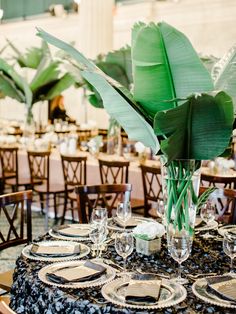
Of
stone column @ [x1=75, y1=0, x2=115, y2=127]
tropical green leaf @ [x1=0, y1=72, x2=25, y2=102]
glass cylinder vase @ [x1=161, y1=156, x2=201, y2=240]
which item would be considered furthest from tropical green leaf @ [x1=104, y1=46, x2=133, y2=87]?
glass cylinder vase @ [x1=161, y1=156, x2=201, y2=240]

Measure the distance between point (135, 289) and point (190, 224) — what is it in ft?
1.51

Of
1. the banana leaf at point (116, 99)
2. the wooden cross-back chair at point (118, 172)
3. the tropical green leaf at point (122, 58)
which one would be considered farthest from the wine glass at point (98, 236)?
the tropical green leaf at point (122, 58)

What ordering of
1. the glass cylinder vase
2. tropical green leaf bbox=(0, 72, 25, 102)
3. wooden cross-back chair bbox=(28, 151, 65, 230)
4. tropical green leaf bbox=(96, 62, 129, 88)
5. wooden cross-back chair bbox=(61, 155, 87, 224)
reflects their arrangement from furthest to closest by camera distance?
tropical green leaf bbox=(0, 72, 25, 102) → tropical green leaf bbox=(96, 62, 129, 88) → wooden cross-back chair bbox=(28, 151, 65, 230) → wooden cross-back chair bbox=(61, 155, 87, 224) → the glass cylinder vase

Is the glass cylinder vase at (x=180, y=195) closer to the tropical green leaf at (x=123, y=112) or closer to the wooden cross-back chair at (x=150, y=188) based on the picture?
the tropical green leaf at (x=123, y=112)

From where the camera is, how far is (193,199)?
2.28 meters

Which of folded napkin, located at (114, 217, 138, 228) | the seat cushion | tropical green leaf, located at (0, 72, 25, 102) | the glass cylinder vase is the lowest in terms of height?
the seat cushion

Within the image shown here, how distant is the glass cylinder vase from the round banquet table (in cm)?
17

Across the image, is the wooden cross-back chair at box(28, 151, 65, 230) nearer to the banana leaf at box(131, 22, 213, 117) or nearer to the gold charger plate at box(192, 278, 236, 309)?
the banana leaf at box(131, 22, 213, 117)

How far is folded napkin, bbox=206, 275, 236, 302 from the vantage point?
1.90 metres

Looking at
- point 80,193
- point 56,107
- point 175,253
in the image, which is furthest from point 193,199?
point 56,107

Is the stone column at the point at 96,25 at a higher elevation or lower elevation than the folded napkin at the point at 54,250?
higher

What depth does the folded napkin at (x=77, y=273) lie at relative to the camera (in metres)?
2.04

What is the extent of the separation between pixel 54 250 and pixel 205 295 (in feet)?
2.58

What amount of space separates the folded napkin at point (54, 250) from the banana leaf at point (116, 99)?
601 millimetres
